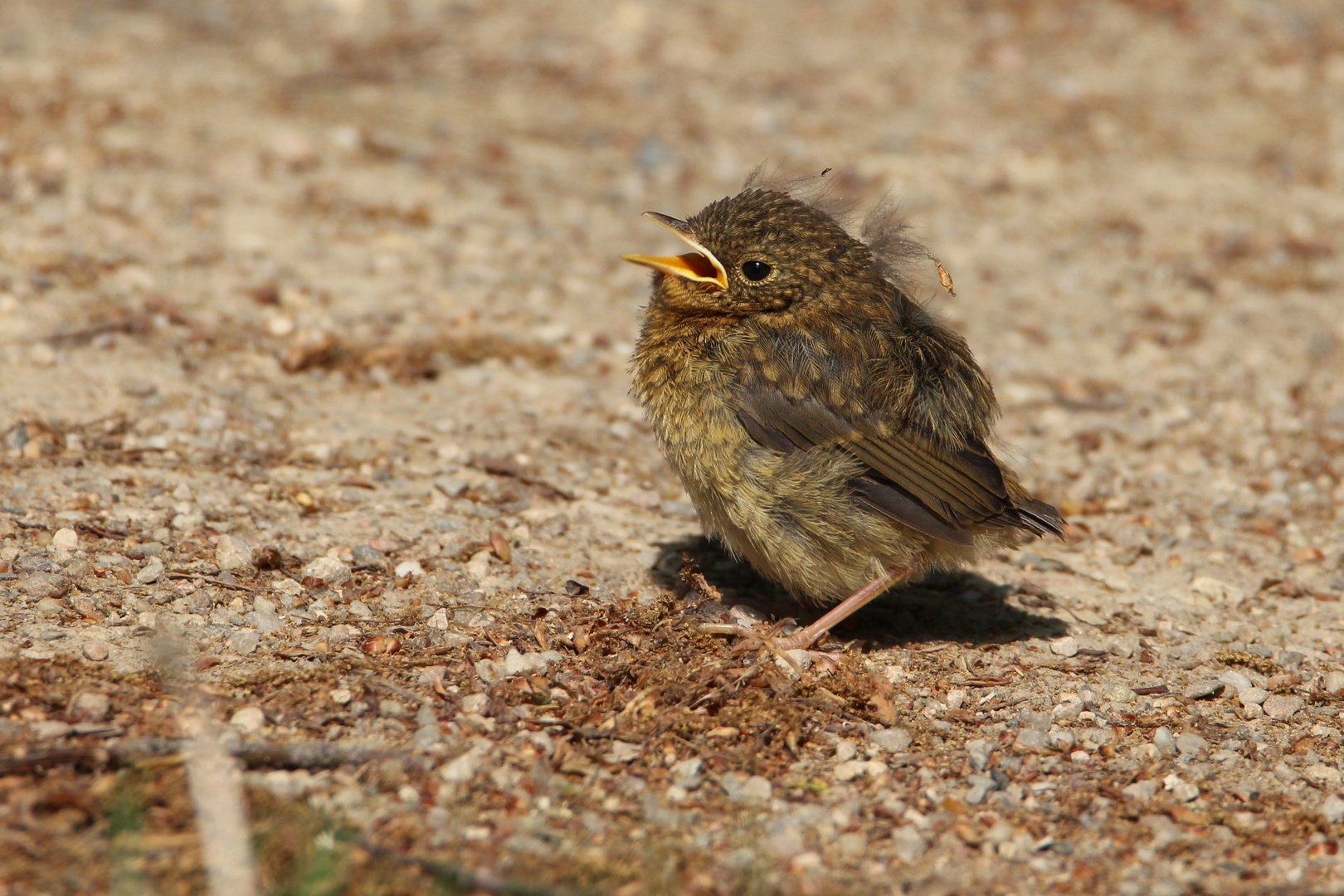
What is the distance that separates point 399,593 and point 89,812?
1674 millimetres

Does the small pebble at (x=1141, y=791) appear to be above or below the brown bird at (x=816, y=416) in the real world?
below

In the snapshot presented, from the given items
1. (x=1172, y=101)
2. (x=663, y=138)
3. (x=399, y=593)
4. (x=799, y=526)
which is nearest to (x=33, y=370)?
(x=399, y=593)

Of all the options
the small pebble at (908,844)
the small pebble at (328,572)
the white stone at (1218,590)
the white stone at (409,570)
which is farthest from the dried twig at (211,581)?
the white stone at (1218,590)

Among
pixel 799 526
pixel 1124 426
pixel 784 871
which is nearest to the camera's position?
pixel 784 871

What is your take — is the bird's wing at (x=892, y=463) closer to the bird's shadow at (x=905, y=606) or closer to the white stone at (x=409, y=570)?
the bird's shadow at (x=905, y=606)

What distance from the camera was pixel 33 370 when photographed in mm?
6035

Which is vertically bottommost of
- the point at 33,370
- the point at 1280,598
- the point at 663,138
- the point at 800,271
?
the point at 1280,598

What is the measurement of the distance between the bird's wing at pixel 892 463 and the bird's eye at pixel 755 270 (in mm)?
517

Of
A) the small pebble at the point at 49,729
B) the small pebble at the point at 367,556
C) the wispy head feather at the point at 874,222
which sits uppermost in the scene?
the wispy head feather at the point at 874,222

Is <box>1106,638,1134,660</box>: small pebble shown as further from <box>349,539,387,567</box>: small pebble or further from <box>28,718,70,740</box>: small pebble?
<box>28,718,70,740</box>: small pebble

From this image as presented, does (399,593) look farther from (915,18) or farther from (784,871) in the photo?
(915,18)

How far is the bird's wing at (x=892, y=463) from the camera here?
4.75 meters

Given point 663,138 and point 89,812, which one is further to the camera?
point 663,138

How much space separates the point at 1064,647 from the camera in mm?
5027
